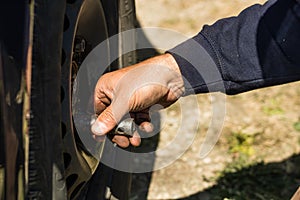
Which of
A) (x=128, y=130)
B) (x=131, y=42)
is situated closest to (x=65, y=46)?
(x=128, y=130)

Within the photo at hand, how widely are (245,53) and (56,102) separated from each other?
2.18 feet

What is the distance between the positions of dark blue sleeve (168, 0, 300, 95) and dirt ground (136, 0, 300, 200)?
2.41 ft

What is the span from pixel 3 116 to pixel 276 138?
5.80 feet

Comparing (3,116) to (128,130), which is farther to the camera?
(128,130)

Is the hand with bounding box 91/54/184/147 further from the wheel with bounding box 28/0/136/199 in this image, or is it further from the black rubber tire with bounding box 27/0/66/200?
the black rubber tire with bounding box 27/0/66/200

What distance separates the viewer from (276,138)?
315 cm

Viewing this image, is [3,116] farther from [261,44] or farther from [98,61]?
[261,44]

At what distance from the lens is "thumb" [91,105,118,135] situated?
6.75 feet

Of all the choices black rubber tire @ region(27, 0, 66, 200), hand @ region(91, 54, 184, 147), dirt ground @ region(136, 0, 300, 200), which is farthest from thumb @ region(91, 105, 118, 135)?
dirt ground @ region(136, 0, 300, 200)

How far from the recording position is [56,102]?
1755mm

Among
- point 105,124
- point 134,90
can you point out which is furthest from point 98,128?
point 134,90

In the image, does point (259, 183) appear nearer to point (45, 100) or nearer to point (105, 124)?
point (105, 124)

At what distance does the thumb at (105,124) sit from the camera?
206 cm

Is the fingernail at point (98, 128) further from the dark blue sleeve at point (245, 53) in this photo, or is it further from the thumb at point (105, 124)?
the dark blue sleeve at point (245, 53)
